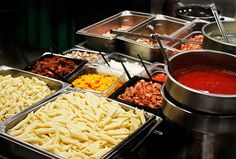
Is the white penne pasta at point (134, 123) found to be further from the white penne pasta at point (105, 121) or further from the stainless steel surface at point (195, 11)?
the stainless steel surface at point (195, 11)

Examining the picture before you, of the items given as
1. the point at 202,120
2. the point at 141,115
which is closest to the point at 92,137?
the point at 141,115

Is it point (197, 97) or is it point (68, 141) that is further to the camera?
point (68, 141)

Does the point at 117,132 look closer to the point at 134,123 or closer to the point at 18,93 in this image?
the point at 134,123

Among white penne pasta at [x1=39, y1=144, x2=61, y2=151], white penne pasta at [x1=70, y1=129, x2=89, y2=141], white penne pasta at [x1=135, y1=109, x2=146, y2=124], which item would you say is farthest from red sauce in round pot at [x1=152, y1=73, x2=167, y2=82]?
white penne pasta at [x1=39, y1=144, x2=61, y2=151]

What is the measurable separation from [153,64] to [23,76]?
3.35 feet

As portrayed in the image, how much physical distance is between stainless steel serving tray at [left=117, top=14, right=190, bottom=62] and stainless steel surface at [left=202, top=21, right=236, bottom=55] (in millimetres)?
542

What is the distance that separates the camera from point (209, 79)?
178 cm

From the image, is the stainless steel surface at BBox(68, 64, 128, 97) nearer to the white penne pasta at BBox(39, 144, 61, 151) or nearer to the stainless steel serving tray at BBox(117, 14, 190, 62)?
the stainless steel serving tray at BBox(117, 14, 190, 62)

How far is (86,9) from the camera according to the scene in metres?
4.00

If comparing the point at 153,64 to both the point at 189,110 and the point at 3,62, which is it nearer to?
the point at 189,110

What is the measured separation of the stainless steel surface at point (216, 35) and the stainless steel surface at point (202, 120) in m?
0.64

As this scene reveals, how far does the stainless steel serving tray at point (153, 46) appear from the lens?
9.54 feet

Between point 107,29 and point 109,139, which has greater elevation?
point 107,29

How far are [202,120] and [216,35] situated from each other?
1100mm
